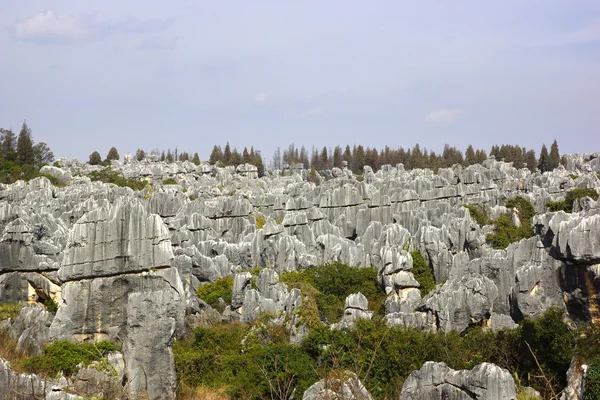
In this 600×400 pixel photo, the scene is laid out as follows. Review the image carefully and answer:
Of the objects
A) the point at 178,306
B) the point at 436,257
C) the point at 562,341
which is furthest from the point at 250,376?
the point at 436,257

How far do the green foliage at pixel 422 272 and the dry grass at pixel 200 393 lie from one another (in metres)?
13.0

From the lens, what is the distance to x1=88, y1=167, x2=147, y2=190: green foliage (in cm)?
6912

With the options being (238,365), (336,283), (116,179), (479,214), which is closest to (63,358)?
(238,365)

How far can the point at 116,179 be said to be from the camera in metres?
71.1

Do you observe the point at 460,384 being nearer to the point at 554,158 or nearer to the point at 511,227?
the point at 511,227

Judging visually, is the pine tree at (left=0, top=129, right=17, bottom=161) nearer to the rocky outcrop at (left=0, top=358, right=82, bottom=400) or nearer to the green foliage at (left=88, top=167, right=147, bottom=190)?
the green foliage at (left=88, top=167, right=147, bottom=190)

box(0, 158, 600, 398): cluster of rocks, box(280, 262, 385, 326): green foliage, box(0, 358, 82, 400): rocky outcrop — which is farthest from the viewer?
box(280, 262, 385, 326): green foliage

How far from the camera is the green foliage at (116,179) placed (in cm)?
6912

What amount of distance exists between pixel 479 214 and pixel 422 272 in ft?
48.9

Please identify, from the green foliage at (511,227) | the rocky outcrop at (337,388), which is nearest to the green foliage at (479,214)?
the green foliage at (511,227)

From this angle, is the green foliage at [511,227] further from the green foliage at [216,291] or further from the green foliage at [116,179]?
the green foliage at [116,179]

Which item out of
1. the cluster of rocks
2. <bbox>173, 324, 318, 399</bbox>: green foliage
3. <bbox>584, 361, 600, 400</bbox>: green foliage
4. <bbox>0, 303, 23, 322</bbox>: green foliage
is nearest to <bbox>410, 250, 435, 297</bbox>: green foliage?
the cluster of rocks

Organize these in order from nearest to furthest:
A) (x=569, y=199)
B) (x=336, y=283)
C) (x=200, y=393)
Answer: (x=200, y=393) < (x=336, y=283) < (x=569, y=199)

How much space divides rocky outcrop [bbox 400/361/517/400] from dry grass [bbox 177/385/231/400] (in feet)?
16.8
